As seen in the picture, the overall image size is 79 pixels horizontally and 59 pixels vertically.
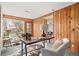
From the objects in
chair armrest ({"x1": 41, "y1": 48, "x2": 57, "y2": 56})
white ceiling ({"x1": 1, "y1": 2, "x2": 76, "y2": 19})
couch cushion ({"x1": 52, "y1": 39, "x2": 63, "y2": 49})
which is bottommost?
chair armrest ({"x1": 41, "y1": 48, "x2": 57, "y2": 56})

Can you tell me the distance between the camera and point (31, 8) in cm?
190

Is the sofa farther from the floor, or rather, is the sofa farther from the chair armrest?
the floor

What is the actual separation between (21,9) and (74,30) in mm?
1157

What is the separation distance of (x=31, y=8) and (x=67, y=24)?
80 centimetres

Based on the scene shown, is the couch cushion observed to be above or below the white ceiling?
below

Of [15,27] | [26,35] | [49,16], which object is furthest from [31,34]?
[49,16]

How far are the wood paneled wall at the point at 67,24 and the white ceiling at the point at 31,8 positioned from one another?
0.33ft

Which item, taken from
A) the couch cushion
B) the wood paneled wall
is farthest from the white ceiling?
the couch cushion

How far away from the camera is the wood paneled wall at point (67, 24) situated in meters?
1.90

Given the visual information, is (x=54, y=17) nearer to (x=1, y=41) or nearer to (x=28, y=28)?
(x=28, y=28)

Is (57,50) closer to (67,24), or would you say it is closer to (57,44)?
(57,44)

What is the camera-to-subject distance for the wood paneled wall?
1.90 m

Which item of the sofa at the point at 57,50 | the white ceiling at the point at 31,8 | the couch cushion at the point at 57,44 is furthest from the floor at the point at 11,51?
the white ceiling at the point at 31,8

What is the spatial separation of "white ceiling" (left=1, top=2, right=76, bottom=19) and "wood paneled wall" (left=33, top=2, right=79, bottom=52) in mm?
102
